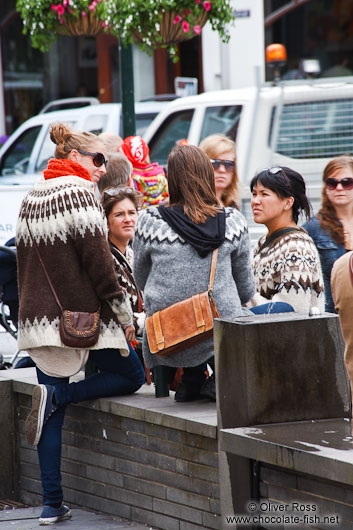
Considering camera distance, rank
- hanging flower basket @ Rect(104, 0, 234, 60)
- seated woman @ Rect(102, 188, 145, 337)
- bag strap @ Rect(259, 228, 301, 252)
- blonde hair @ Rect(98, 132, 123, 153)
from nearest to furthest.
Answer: bag strap @ Rect(259, 228, 301, 252) → seated woman @ Rect(102, 188, 145, 337) → blonde hair @ Rect(98, 132, 123, 153) → hanging flower basket @ Rect(104, 0, 234, 60)

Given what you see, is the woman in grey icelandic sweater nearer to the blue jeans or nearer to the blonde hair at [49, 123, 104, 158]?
the blue jeans

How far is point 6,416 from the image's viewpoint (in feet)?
20.1

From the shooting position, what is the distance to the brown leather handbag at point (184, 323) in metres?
4.93

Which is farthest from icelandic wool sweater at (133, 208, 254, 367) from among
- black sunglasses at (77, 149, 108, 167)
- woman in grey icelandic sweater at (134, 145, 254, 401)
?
black sunglasses at (77, 149, 108, 167)

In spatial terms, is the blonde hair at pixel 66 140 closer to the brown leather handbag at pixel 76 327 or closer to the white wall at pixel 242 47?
the brown leather handbag at pixel 76 327

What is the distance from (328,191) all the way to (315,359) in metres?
1.78

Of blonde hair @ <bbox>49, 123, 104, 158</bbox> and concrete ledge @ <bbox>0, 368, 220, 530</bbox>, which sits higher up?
blonde hair @ <bbox>49, 123, 104, 158</bbox>

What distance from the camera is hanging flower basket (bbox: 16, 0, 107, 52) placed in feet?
30.8

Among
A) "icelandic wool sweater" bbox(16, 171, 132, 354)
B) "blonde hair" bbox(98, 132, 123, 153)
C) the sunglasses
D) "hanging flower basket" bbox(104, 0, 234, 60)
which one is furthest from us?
"hanging flower basket" bbox(104, 0, 234, 60)

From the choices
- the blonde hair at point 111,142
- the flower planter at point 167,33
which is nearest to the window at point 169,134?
the flower planter at point 167,33

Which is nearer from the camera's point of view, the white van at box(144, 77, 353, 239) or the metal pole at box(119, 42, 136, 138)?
the metal pole at box(119, 42, 136, 138)

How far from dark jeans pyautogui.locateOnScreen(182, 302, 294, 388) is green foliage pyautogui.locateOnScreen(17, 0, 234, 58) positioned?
15.0ft

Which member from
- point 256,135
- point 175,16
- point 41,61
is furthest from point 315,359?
point 41,61

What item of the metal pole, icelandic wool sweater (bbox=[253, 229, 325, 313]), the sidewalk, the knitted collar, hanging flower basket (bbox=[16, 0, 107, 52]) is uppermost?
hanging flower basket (bbox=[16, 0, 107, 52])
